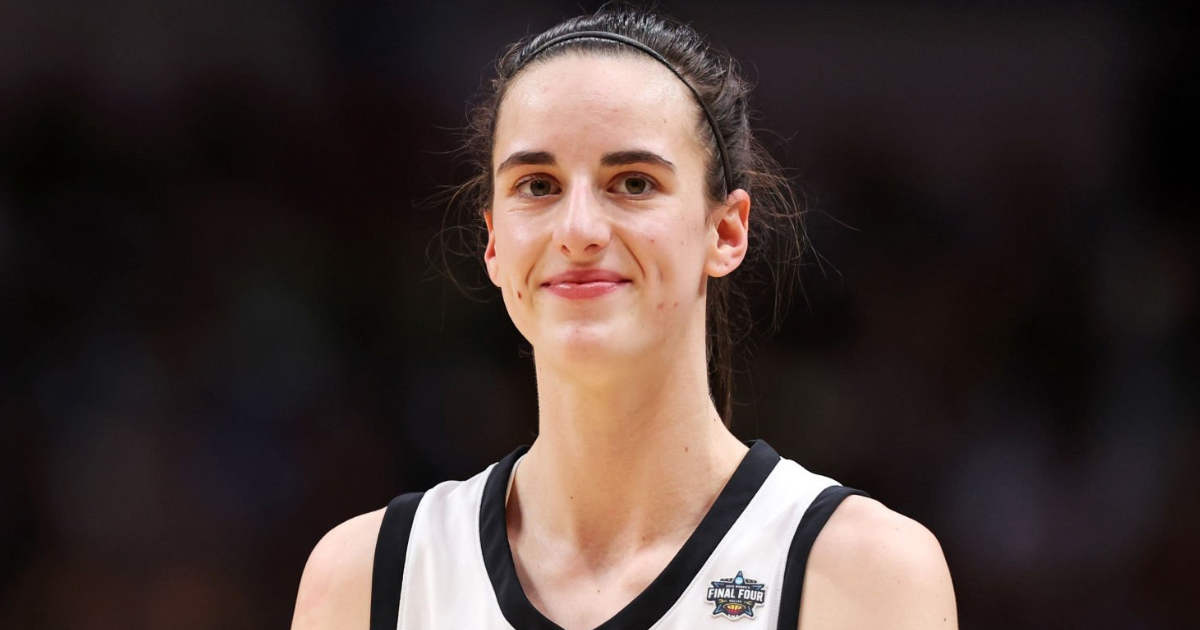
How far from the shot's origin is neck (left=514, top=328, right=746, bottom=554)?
2.29 m

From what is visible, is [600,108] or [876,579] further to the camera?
[600,108]

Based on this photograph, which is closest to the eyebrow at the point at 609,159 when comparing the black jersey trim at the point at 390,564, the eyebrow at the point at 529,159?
the eyebrow at the point at 529,159

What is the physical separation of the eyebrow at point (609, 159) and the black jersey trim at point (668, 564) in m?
0.57

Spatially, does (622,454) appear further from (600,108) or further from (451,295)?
(451,295)

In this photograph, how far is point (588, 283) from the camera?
2.16m

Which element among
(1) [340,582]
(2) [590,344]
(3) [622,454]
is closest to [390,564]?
(1) [340,582]

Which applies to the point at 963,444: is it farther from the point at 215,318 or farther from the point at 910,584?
the point at 215,318

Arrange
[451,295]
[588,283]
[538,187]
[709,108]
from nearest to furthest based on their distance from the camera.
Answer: [588,283]
[538,187]
[709,108]
[451,295]

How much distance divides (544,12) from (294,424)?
1484 mm

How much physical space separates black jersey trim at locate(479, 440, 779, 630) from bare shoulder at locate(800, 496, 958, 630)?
0.19 metres

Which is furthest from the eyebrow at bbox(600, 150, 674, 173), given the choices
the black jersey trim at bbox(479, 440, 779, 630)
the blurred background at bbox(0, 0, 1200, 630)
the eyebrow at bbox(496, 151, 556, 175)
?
the blurred background at bbox(0, 0, 1200, 630)

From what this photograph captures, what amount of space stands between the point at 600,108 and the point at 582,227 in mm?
232

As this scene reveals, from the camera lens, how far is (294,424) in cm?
390

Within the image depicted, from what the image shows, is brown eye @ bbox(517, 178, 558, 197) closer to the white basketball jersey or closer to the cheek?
the cheek
